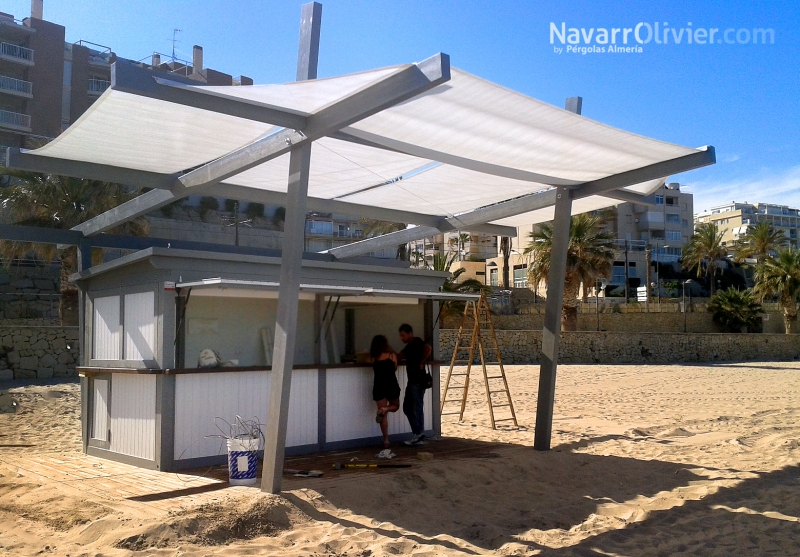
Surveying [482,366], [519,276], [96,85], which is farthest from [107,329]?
[519,276]

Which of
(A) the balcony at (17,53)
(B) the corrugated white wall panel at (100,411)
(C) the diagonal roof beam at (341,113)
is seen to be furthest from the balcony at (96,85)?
(C) the diagonal roof beam at (341,113)

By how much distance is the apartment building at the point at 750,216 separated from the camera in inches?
4813

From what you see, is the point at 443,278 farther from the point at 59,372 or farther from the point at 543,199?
the point at 59,372

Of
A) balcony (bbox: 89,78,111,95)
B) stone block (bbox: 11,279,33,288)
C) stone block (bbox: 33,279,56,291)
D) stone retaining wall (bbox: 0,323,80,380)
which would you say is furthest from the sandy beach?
balcony (bbox: 89,78,111,95)

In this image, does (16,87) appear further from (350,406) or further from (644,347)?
(350,406)

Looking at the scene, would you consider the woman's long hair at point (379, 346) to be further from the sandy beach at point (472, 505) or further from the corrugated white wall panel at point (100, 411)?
the corrugated white wall panel at point (100, 411)

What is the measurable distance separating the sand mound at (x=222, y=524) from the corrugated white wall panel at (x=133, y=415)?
8.31 ft

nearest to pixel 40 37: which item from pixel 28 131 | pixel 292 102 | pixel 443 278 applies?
pixel 28 131

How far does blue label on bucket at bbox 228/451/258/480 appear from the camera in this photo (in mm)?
7219

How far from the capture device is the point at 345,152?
26.2ft

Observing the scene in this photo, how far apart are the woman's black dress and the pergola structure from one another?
2.04 metres

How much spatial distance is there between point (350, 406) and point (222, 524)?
428 cm

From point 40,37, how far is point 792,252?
164ft

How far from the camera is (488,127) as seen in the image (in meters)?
6.89
